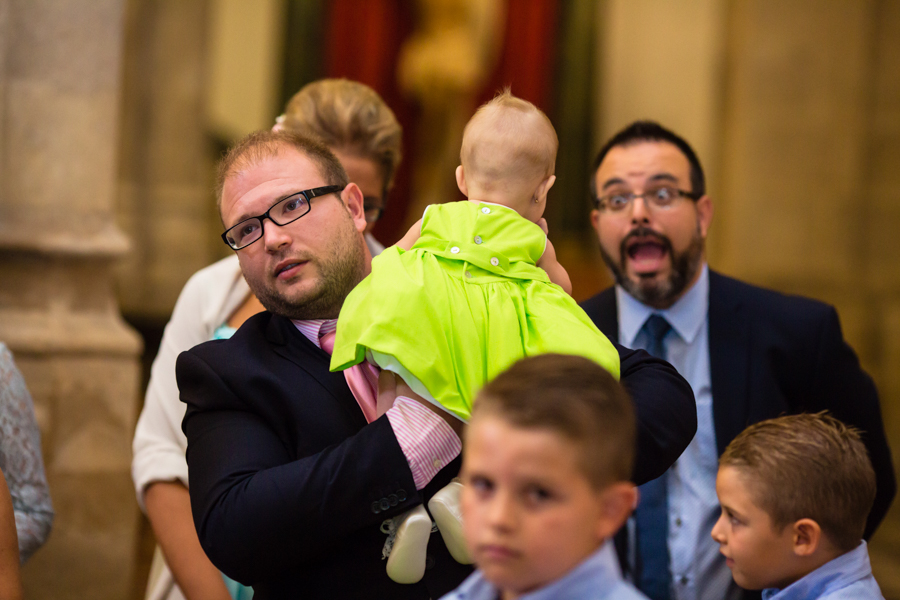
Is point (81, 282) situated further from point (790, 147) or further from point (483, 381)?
point (790, 147)

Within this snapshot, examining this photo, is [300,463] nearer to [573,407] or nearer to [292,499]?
[292,499]

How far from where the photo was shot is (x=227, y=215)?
2.05 m

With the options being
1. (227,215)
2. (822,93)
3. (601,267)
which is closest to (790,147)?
(822,93)

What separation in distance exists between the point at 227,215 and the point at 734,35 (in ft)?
17.7

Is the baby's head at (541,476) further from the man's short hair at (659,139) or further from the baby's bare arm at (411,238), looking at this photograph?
the man's short hair at (659,139)

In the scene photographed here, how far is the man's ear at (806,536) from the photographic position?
6.42 feet

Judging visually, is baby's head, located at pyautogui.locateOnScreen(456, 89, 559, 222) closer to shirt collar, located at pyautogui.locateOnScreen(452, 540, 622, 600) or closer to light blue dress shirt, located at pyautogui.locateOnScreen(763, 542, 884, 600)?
shirt collar, located at pyautogui.locateOnScreen(452, 540, 622, 600)

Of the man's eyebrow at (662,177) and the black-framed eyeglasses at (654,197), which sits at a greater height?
the man's eyebrow at (662,177)

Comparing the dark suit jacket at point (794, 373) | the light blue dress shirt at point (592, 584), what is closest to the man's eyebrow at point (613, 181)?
the dark suit jacket at point (794, 373)

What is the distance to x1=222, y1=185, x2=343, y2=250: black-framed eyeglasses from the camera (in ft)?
6.49

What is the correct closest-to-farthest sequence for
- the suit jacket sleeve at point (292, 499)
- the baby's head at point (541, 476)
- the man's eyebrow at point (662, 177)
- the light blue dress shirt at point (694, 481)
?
the baby's head at point (541, 476) → the suit jacket sleeve at point (292, 499) → the light blue dress shirt at point (694, 481) → the man's eyebrow at point (662, 177)

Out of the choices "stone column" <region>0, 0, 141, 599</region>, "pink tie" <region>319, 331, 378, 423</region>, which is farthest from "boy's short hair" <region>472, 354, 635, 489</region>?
"stone column" <region>0, 0, 141, 599</region>

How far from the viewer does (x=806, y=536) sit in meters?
1.97

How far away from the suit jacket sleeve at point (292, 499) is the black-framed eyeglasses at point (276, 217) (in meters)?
0.49
